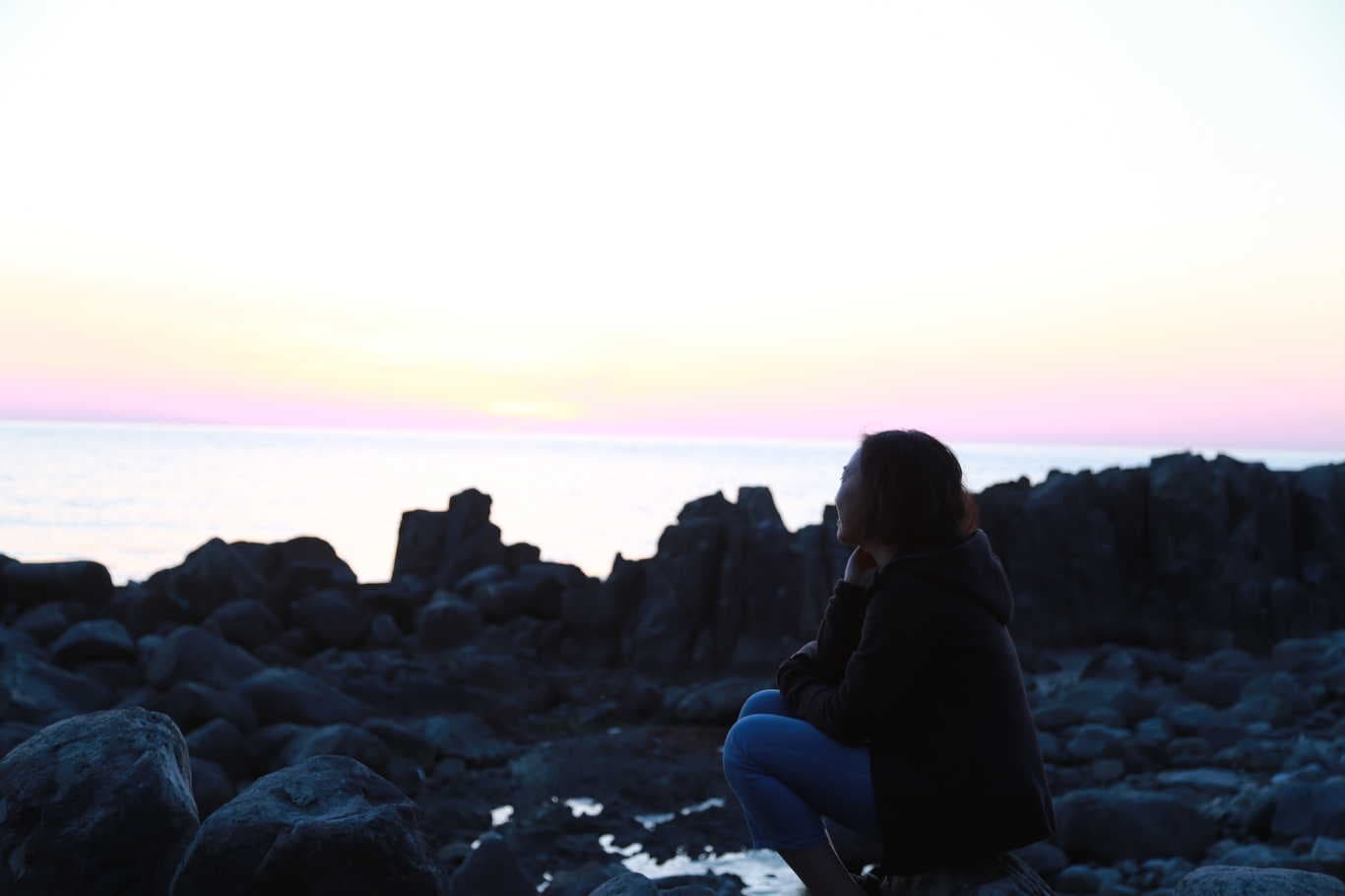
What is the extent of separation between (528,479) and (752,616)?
90507mm

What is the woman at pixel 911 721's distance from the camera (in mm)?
4645

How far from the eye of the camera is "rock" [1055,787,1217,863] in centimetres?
1262

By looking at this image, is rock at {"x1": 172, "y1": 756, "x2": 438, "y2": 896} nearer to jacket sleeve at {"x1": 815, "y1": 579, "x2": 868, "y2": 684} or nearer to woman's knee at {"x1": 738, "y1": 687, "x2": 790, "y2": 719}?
woman's knee at {"x1": 738, "y1": 687, "x2": 790, "y2": 719}

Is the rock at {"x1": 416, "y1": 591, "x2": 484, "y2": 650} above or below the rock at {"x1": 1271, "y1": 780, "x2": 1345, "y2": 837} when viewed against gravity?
below

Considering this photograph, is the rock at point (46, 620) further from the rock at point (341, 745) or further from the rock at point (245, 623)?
the rock at point (341, 745)

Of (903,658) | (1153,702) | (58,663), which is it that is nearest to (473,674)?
(58,663)

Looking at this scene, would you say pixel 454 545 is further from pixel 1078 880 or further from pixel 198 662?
pixel 1078 880

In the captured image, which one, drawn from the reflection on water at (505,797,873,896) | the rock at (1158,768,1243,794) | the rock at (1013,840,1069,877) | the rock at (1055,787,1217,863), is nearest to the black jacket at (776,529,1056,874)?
the reflection on water at (505,797,873,896)

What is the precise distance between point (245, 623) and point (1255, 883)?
19.1m

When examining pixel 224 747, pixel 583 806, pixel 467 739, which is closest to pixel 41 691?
pixel 224 747

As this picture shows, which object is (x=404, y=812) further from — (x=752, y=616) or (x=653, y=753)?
(x=752, y=616)

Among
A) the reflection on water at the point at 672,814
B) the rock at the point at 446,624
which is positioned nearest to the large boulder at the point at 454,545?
the rock at the point at 446,624

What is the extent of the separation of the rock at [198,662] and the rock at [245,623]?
3.04 metres

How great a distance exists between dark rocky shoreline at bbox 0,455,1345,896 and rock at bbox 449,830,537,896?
2 cm
